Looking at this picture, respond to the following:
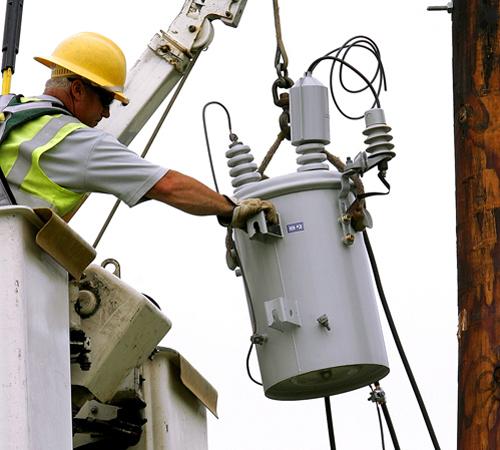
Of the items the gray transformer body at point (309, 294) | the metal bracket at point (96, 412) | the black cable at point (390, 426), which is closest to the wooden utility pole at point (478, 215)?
the gray transformer body at point (309, 294)

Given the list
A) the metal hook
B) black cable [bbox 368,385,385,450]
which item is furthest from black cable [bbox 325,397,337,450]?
the metal hook

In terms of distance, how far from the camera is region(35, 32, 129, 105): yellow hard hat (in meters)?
6.52

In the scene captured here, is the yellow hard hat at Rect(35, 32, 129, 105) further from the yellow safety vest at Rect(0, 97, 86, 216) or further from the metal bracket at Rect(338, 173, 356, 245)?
the metal bracket at Rect(338, 173, 356, 245)

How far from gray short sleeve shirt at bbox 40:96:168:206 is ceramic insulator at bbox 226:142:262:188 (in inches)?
31.4

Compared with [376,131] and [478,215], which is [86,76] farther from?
[478,215]

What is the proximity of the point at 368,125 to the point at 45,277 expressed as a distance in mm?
1853

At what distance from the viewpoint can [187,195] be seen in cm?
607

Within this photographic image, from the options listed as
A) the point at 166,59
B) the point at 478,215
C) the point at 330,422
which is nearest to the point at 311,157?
the point at 478,215

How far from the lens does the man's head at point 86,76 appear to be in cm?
644

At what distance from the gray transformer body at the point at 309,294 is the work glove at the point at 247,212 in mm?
70

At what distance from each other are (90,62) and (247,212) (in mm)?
924

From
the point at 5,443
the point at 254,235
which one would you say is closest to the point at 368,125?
the point at 254,235

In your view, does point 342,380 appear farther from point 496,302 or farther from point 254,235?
point 496,302

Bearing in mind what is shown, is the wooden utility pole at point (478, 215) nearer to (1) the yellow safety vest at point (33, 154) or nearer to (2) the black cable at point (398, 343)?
(2) the black cable at point (398, 343)
